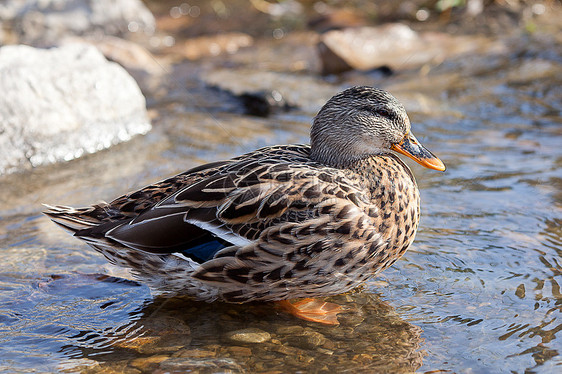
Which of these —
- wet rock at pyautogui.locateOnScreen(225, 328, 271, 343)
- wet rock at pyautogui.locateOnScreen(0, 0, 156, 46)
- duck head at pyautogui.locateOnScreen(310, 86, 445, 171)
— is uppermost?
wet rock at pyautogui.locateOnScreen(0, 0, 156, 46)

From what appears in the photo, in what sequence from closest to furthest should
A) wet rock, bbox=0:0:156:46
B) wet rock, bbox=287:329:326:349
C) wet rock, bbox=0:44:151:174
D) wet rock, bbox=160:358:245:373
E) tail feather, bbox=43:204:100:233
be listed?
wet rock, bbox=160:358:245:373 < wet rock, bbox=287:329:326:349 < tail feather, bbox=43:204:100:233 < wet rock, bbox=0:44:151:174 < wet rock, bbox=0:0:156:46

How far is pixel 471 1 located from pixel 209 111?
5.16 m

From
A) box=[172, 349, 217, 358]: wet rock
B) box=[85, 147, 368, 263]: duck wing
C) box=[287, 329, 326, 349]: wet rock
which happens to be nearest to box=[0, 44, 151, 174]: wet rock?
box=[85, 147, 368, 263]: duck wing

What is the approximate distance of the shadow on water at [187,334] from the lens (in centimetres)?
397

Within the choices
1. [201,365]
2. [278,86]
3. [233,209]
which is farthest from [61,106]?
[201,365]

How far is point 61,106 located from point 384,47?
4.96m

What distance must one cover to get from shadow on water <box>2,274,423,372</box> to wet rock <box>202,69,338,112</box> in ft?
13.6

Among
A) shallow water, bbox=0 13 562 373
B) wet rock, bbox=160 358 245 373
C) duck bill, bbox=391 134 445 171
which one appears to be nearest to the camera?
wet rock, bbox=160 358 245 373

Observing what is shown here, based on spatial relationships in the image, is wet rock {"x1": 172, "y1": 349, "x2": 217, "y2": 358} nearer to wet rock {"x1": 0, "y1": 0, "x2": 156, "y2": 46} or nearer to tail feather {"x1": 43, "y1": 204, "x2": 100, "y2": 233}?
tail feather {"x1": 43, "y1": 204, "x2": 100, "y2": 233}

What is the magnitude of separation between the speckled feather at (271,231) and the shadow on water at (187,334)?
18 centimetres

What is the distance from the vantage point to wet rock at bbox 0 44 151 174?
6902 millimetres

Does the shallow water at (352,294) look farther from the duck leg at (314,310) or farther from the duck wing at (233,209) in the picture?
the duck wing at (233,209)

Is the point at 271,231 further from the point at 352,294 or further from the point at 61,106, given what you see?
the point at 61,106

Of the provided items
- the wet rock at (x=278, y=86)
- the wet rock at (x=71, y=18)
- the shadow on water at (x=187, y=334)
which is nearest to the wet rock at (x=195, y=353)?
the shadow on water at (x=187, y=334)
